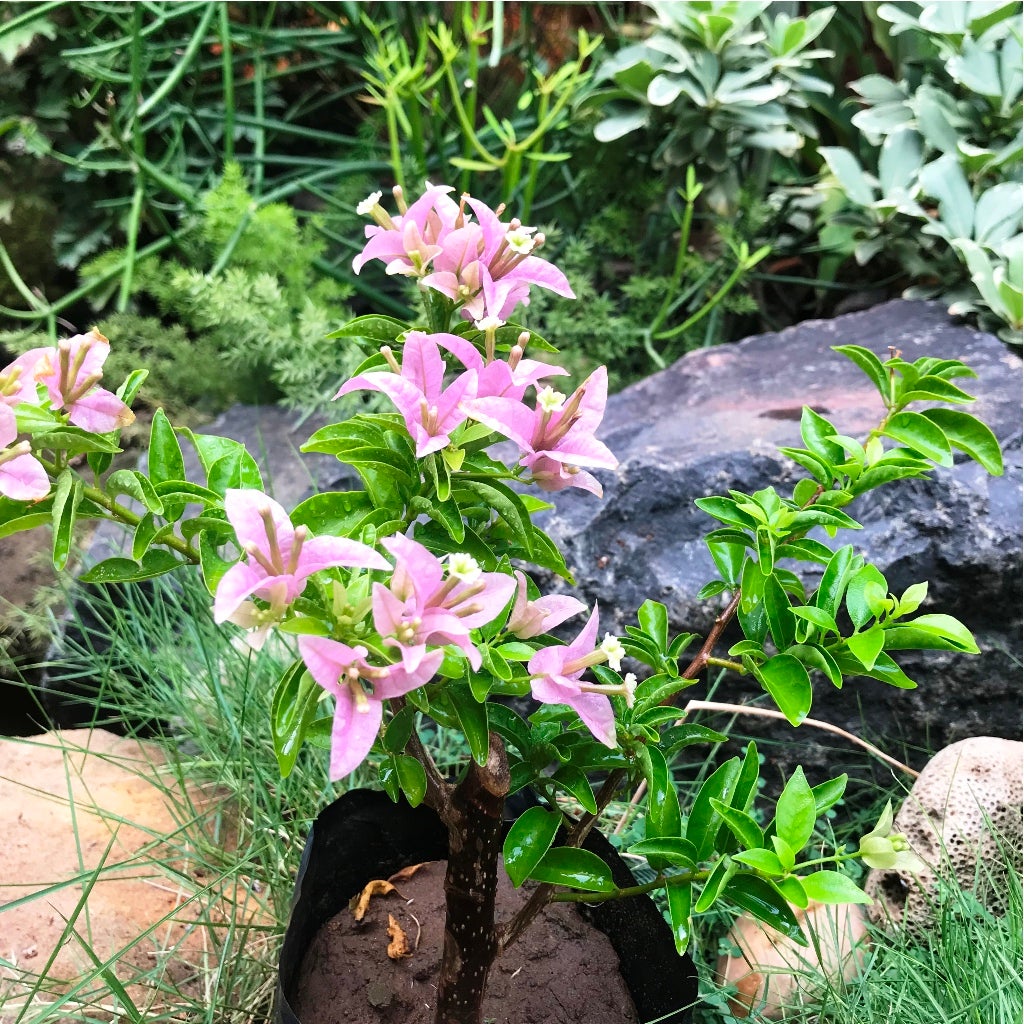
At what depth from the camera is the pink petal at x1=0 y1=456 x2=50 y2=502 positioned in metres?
0.51

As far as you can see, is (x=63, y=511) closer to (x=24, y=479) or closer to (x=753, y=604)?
(x=24, y=479)

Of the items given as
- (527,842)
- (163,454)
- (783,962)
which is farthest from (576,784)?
(783,962)

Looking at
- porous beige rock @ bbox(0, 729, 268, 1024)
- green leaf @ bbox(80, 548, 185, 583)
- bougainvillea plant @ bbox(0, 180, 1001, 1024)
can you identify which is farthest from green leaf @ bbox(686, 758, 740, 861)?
porous beige rock @ bbox(0, 729, 268, 1024)

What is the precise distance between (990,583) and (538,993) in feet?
2.79

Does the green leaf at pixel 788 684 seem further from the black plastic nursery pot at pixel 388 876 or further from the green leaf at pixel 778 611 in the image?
the black plastic nursery pot at pixel 388 876

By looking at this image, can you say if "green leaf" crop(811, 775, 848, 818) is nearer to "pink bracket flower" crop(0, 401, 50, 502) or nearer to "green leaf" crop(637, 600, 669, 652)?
"green leaf" crop(637, 600, 669, 652)

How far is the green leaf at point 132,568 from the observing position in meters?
0.61

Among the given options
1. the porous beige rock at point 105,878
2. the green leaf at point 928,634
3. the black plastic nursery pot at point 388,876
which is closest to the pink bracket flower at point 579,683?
the green leaf at point 928,634

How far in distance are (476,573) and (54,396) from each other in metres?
0.29

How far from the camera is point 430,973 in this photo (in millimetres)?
857

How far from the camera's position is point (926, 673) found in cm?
132

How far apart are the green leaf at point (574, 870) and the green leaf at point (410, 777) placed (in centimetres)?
11

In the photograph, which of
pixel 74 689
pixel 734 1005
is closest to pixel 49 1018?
pixel 734 1005

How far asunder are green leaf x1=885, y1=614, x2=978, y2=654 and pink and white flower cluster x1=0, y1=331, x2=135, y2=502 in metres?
0.53
